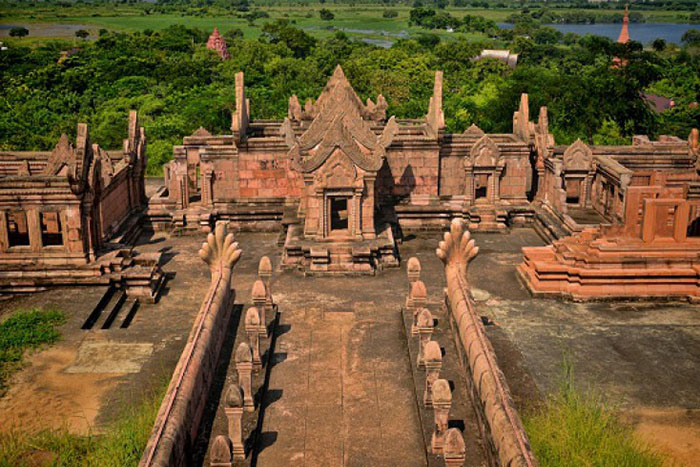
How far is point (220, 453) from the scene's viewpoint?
50.2 feet

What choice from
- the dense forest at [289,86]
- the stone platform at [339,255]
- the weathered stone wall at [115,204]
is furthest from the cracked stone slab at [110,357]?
the dense forest at [289,86]

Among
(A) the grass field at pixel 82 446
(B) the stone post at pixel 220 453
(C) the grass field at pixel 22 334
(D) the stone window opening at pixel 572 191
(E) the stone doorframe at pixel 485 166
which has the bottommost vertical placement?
(A) the grass field at pixel 82 446

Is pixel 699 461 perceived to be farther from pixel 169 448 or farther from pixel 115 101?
pixel 115 101

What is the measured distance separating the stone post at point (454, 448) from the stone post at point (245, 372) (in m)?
5.06

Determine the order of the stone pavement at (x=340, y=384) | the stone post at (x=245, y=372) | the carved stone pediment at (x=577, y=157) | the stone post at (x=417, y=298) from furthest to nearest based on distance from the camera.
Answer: the carved stone pediment at (x=577, y=157) < the stone post at (x=417, y=298) < the stone post at (x=245, y=372) < the stone pavement at (x=340, y=384)

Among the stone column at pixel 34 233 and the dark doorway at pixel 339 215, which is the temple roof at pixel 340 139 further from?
the stone column at pixel 34 233

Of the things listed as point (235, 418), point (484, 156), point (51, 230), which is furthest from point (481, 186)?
point (235, 418)

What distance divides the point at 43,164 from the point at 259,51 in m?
85.3

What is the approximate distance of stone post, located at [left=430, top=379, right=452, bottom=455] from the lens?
16281 millimetres

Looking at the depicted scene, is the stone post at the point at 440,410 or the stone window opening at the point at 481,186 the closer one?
the stone post at the point at 440,410

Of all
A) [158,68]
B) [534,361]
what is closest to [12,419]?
[534,361]

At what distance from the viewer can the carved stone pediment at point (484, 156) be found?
1310 inches

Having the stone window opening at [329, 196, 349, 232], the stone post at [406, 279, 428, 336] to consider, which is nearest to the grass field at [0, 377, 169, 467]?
the stone post at [406, 279, 428, 336]

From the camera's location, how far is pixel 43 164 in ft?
113
